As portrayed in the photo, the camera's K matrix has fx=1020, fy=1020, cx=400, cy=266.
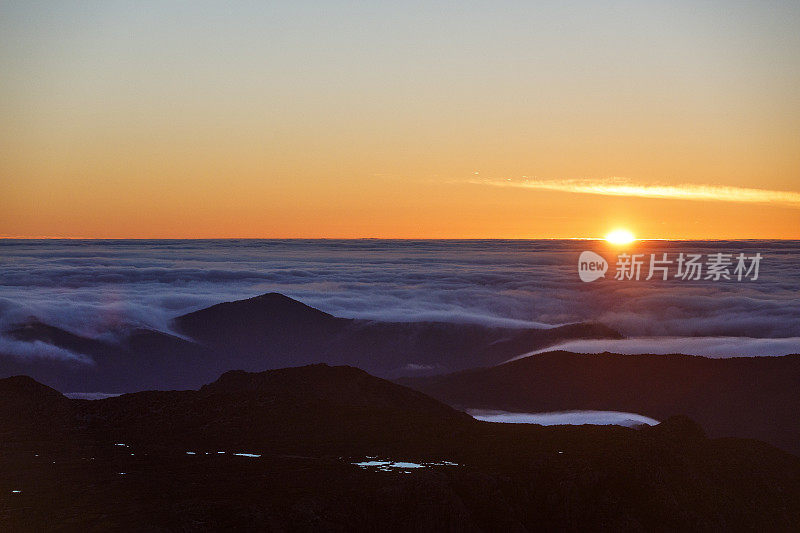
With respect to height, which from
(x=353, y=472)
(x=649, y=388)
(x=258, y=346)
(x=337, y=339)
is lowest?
(x=258, y=346)

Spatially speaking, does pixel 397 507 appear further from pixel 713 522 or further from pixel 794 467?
pixel 794 467

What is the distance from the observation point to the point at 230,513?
35125mm

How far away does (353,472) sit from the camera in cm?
4162

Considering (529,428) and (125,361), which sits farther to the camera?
(125,361)

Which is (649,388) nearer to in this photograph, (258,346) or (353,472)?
(353,472)

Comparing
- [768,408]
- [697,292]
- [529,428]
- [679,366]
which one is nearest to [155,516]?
[529,428]

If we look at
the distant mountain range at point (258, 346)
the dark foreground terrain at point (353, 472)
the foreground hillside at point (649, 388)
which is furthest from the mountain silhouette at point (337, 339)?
the dark foreground terrain at point (353, 472)

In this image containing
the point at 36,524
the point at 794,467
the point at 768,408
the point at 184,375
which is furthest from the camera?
the point at 184,375

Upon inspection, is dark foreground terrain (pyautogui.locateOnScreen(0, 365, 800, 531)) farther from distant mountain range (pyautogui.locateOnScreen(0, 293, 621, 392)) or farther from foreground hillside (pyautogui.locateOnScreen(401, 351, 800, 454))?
distant mountain range (pyautogui.locateOnScreen(0, 293, 621, 392))

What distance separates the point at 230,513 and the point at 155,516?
258 centimetres

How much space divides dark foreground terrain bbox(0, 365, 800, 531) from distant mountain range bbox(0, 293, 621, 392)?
104406 mm

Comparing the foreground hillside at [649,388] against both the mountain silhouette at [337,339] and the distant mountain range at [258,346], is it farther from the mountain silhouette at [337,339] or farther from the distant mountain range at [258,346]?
the mountain silhouette at [337,339]

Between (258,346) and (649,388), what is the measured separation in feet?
290

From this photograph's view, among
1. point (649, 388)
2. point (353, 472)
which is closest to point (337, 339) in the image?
point (649, 388)
